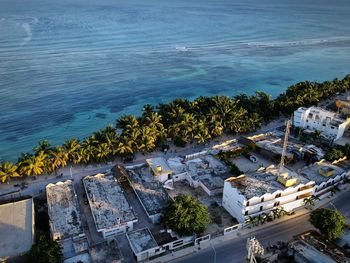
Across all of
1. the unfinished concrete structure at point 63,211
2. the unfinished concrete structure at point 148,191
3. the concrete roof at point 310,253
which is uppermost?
the concrete roof at point 310,253

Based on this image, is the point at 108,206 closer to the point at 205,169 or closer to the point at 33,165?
the point at 33,165

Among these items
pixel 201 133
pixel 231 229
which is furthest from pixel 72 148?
pixel 231 229

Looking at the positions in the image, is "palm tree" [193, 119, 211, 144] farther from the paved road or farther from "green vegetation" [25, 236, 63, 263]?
"green vegetation" [25, 236, 63, 263]

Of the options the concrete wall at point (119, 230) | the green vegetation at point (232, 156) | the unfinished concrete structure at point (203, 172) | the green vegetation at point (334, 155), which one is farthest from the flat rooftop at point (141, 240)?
the green vegetation at point (334, 155)

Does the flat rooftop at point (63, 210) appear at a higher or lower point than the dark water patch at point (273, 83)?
higher

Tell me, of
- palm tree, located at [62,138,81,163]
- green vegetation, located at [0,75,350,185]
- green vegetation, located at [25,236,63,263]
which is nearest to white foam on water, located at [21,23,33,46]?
green vegetation, located at [0,75,350,185]

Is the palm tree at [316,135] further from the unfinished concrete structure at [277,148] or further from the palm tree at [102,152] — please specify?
the palm tree at [102,152]
